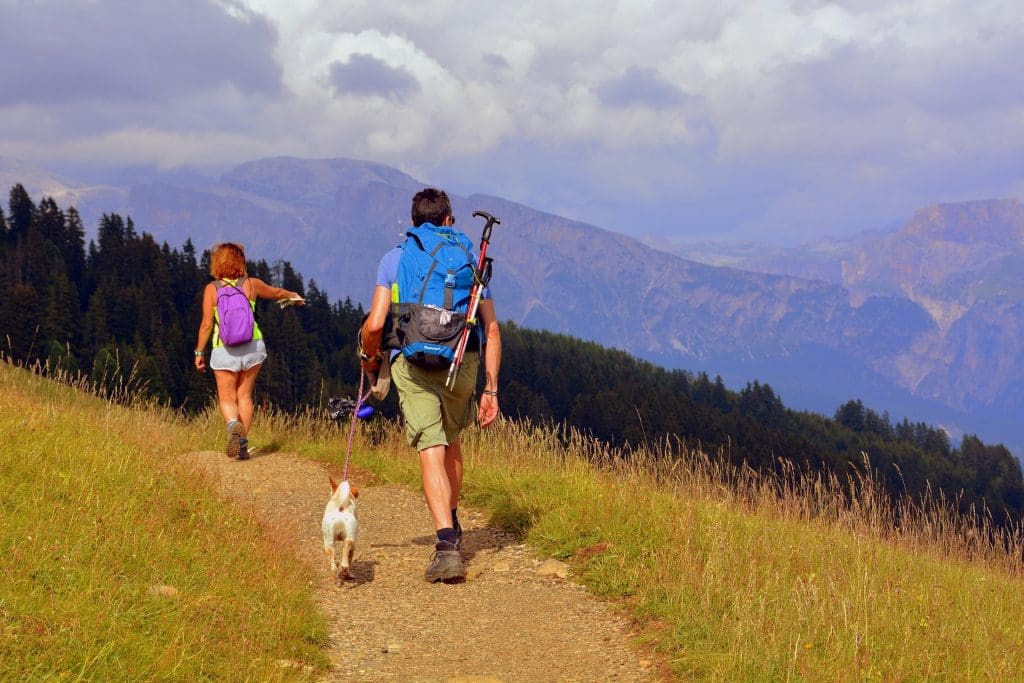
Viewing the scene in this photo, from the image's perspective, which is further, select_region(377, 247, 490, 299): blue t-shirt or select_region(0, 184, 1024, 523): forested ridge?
select_region(0, 184, 1024, 523): forested ridge

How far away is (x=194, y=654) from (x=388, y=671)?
1.06m

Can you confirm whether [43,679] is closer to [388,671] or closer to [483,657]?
[388,671]

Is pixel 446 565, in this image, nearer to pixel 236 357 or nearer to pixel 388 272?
pixel 388 272

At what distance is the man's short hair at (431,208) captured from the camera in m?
6.36

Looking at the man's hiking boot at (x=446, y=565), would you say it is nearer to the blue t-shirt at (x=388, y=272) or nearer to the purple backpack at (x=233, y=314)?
the blue t-shirt at (x=388, y=272)

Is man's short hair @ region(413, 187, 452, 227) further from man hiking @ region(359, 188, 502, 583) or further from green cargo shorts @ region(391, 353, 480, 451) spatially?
green cargo shorts @ region(391, 353, 480, 451)

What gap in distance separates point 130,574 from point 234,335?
5731 millimetres

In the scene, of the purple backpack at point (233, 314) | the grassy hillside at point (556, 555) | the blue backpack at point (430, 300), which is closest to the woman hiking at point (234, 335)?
the purple backpack at point (233, 314)

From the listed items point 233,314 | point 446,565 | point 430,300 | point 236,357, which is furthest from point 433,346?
point 236,357

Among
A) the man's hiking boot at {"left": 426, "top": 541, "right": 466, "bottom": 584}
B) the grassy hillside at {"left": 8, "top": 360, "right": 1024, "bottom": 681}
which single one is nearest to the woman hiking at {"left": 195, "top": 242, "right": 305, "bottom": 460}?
the grassy hillside at {"left": 8, "top": 360, "right": 1024, "bottom": 681}

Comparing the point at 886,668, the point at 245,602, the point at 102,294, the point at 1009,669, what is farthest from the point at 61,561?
the point at 102,294

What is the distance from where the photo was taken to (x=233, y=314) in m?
10.4

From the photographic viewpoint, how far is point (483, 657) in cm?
509

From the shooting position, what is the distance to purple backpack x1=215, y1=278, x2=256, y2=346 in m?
10.3
